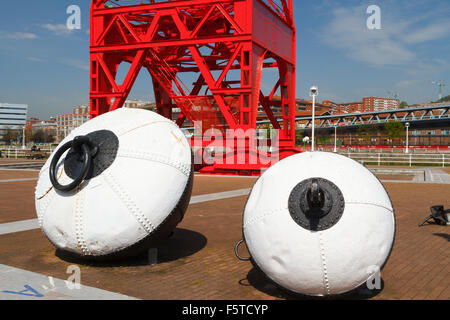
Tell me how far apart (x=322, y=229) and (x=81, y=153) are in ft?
11.7

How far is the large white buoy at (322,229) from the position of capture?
418 centimetres

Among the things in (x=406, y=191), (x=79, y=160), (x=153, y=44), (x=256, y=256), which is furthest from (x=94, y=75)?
(x=256, y=256)

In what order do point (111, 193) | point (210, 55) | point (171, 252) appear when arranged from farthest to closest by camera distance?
1. point (210, 55)
2. point (171, 252)
3. point (111, 193)

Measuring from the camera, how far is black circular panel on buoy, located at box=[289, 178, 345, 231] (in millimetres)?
4195

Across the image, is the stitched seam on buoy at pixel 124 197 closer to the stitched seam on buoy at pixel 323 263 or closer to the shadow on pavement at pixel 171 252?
the shadow on pavement at pixel 171 252

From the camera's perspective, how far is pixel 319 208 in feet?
13.8

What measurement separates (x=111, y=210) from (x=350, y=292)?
327cm

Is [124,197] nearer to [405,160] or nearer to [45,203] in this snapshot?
[45,203]

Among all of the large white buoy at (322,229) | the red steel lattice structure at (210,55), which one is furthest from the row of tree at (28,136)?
the large white buoy at (322,229)

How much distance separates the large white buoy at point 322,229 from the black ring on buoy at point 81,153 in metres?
2.43

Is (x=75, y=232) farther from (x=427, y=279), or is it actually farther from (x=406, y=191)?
(x=406, y=191)

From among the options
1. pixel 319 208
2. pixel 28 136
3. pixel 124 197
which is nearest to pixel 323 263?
pixel 319 208

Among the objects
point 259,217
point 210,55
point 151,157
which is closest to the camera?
point 259,217

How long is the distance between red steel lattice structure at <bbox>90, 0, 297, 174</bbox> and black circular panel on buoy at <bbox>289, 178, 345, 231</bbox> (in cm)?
2000
